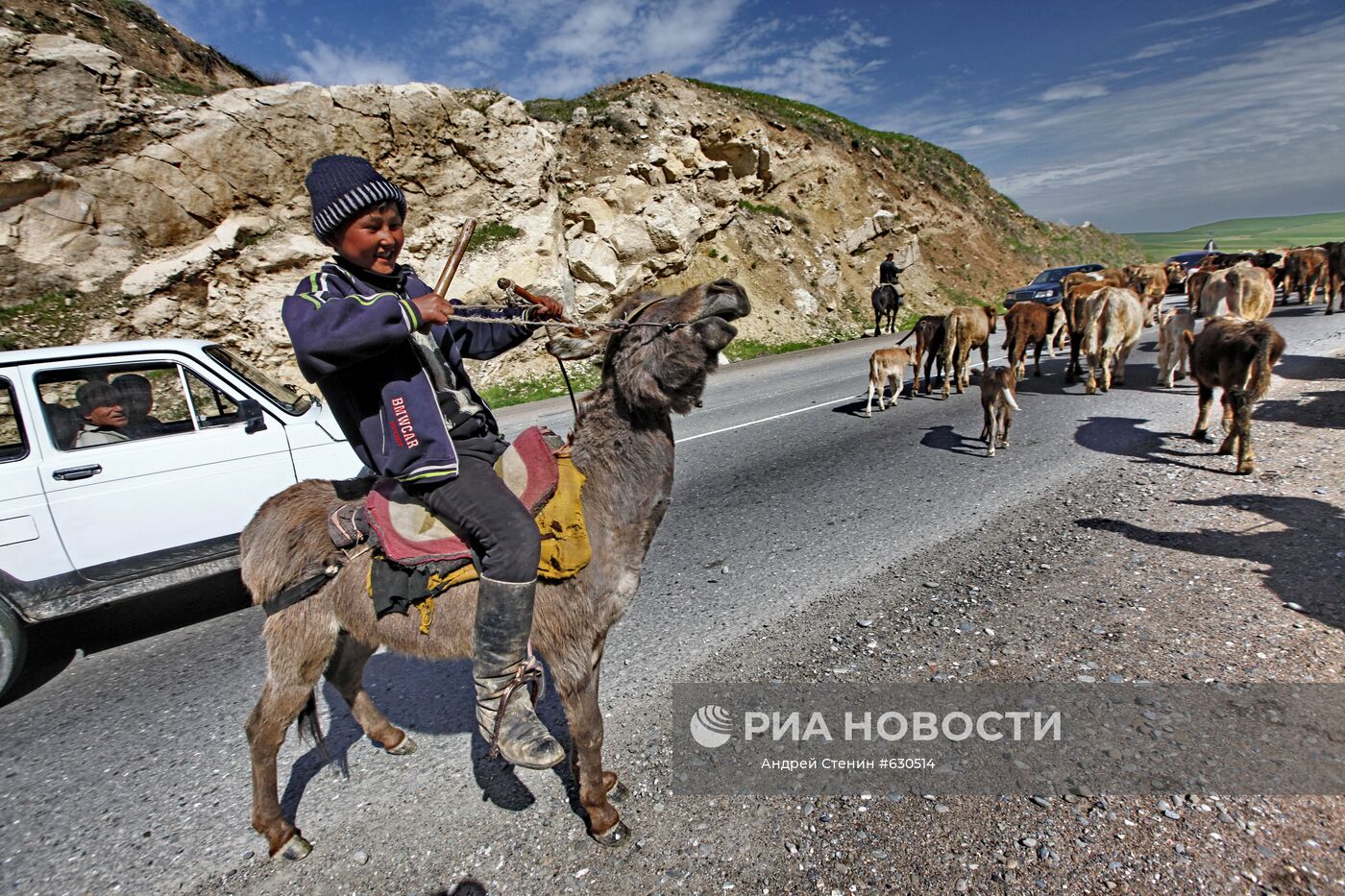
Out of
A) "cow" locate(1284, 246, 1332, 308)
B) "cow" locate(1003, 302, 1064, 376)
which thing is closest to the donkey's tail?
"cow" locate(1003, 302, 1064, 376)

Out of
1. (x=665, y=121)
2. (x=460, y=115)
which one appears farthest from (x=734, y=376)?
(x=665, y=121)

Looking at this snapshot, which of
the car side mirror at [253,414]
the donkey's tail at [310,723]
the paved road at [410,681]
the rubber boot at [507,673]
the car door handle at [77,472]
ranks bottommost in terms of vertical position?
the paved road at [410,681]

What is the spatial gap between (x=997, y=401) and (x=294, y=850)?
7976mm

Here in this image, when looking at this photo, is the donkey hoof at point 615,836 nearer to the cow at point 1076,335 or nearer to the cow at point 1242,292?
the cow at point 1076,335

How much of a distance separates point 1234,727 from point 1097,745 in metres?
0.66

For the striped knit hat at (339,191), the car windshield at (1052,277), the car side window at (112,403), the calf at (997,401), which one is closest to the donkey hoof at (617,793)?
the striped knit hat at (339,191)

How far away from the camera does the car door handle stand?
441cm

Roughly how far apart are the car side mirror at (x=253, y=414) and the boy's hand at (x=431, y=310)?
3902 mm

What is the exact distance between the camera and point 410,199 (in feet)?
56.4

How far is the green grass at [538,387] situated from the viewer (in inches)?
604

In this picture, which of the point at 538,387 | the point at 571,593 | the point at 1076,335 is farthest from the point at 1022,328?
the point at 571,593

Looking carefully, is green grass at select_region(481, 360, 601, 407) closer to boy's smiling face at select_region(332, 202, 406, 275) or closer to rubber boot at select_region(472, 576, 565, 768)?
boy's smiling face at select_region(332, 202, 406, 275)

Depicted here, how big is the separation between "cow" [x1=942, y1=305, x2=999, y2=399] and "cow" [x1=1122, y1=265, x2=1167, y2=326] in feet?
29.2

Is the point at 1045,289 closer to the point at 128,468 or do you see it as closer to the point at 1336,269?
the point at 1336,269
